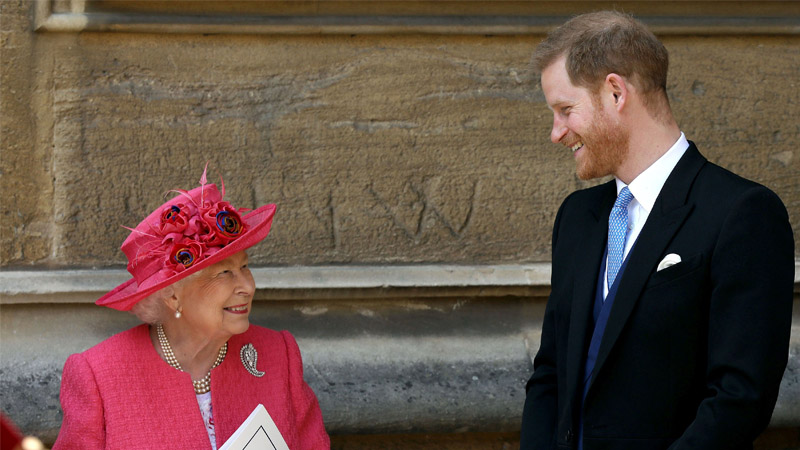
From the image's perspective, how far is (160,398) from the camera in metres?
2.46

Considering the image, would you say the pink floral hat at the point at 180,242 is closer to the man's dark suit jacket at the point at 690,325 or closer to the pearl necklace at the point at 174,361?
the pearl necklace at the point at 174,361

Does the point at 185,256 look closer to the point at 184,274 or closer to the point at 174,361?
the point at 184,274

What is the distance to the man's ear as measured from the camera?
83.7 inches

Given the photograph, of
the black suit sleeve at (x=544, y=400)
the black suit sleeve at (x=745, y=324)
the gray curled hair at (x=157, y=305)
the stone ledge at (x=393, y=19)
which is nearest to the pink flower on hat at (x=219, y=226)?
the gray curled hair at (x=157, y=305)

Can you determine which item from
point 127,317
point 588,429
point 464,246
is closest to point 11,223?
point 127,317

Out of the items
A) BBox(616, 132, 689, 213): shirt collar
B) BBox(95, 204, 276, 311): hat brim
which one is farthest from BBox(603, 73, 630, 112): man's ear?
BBox(95, 204, 276, 311): hat brim

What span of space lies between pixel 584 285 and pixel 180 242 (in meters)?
1.04

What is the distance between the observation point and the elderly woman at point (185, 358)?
2408 millimetres

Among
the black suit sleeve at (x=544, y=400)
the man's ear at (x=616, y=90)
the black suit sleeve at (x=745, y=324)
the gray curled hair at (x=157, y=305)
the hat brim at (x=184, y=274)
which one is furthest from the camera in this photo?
Result: the gray curled hair at (x=157, y=305)

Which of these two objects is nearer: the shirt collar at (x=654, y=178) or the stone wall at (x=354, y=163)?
the shirt collar at (x=654, y=178)

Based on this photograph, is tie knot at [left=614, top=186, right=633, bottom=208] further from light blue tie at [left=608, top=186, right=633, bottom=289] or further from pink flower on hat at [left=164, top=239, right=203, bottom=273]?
pink flower on hat at [left=164, top=239, right=203, bottom=273]

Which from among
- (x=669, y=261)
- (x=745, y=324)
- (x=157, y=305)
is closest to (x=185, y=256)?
(x=157, y=305)

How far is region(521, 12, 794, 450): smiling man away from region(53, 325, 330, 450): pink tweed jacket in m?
0.71

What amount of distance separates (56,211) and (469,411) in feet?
5.40
